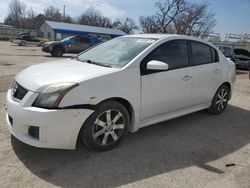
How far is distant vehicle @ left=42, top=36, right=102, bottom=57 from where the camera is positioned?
58.6ft

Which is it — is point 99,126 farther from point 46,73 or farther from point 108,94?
point 46,73

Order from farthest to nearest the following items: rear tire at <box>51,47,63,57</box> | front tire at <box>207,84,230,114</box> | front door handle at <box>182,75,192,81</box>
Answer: rear tire at <box>51,47,63,57</box>
front tire at <box>207,84,230,114</box>
front door handle at <box>182,75,192,81</box>

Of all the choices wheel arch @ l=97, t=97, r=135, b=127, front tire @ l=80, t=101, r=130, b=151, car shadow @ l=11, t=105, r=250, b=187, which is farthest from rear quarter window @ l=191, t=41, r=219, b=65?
front tire @ l=80, t=101, r=130, b=151

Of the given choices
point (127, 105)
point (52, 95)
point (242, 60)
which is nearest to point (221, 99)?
point (127, 105)

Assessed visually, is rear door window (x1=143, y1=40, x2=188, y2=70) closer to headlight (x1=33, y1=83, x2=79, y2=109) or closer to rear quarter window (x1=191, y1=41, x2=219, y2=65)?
rear quarter window (x1=191, y1=41, x2=219, y2=65)

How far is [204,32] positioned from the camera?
43562 mm

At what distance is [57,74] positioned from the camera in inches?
128

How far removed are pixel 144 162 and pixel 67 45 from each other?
56.1 ft

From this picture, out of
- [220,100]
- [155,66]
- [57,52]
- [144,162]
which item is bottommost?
[144,162]

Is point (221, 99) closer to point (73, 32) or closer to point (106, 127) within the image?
point (106, 127)

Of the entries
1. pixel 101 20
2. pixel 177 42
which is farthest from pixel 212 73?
pixel 101 20

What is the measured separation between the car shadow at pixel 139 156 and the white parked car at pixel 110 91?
246 millimetres

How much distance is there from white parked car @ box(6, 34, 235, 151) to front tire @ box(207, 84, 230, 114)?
354mm

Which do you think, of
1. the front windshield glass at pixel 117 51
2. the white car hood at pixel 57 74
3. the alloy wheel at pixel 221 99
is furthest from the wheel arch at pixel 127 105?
the alloy wheel at pixel 221 99
